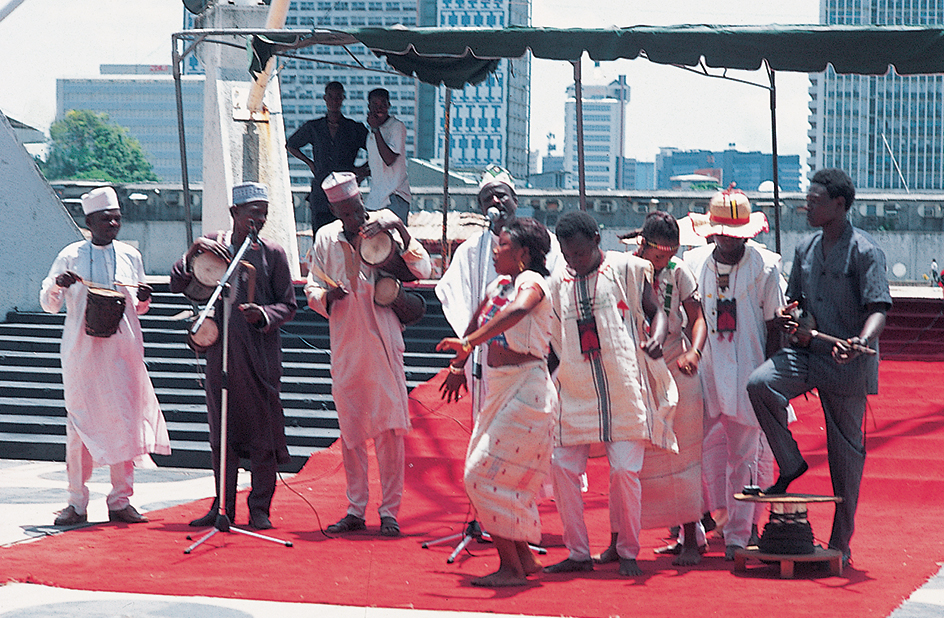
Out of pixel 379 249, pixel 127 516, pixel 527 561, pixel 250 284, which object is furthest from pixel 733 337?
pixel 127 516

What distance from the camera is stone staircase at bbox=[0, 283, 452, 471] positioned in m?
9.70

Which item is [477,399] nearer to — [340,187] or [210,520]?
[340,187]

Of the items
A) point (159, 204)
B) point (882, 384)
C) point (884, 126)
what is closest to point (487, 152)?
point (884, 126)

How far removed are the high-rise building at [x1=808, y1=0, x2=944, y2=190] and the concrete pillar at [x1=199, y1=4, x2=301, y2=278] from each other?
427ft

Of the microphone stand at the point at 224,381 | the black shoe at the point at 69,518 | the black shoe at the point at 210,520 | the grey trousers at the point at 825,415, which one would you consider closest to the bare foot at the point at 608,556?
the grey trousers at the point at 825,415

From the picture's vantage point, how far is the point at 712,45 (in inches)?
376

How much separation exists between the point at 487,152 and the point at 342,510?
14516 centimetres

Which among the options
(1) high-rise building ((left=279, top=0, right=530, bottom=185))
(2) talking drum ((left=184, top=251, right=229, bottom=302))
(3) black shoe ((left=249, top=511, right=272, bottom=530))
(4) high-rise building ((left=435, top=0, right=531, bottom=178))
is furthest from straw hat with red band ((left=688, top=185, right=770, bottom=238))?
(4) high-rise building ((left=435, top=0, right=531, bottom=178))

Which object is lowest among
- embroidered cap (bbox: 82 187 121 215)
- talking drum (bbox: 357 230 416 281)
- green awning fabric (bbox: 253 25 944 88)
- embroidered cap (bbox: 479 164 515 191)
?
talking drum (bbox: 357 230 416 281)

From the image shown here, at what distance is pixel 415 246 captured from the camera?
675 centimetres

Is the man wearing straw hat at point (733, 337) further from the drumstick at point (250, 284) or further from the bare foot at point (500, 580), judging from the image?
the drumstick at point (250, 284)

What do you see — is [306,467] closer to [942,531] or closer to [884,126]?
[942,531]

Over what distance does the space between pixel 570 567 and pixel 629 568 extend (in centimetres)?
29

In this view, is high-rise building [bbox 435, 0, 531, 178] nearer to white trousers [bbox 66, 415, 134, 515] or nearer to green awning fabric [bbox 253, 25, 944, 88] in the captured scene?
green awning fabric [bbox 253, 25, 944, 88]
